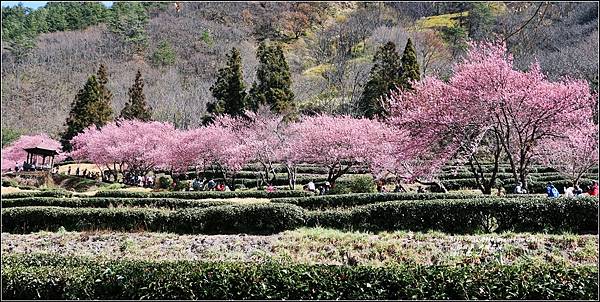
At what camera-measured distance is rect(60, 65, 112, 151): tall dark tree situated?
1679 inches

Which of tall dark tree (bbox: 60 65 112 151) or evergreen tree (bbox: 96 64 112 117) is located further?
evergreen tree (bbox: 96 64 112 117)

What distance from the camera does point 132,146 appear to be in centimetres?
3284

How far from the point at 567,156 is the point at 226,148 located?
17660 mm

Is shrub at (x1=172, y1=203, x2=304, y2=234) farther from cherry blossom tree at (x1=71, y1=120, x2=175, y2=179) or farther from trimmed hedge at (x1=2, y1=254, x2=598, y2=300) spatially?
cherry blossom tree at (x1=71, y1=120, x2=175, y2=179)

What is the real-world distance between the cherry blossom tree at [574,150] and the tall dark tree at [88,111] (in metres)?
34.3

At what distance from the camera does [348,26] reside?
87.5m

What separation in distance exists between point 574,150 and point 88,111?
120ft

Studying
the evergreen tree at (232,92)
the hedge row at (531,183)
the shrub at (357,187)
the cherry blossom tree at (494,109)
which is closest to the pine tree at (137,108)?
the evergreen tree at (232,92)

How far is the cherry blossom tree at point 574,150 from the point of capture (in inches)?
634

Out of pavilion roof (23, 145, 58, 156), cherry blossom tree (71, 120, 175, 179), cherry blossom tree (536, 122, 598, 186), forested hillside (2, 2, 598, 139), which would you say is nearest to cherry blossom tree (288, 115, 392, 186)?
cherry blossom tree (536, 122, 598, 186)

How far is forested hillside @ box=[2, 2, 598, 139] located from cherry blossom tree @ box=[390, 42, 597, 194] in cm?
3045

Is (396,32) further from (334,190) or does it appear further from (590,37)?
(334,190)

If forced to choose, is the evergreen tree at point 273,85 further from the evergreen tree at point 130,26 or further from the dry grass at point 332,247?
the evergreen tree at point 130,26

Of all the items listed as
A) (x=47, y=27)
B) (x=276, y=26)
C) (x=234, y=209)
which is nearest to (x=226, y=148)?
(x=234, y=209)
